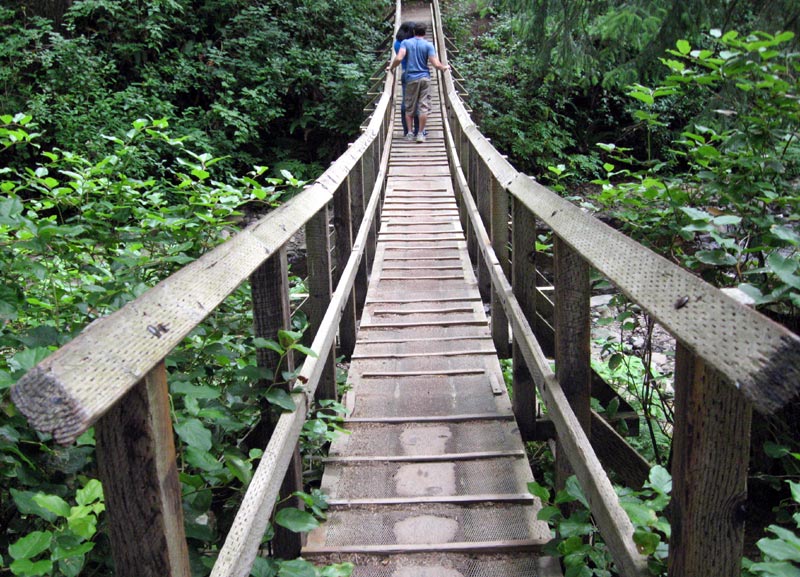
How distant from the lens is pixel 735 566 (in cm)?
137

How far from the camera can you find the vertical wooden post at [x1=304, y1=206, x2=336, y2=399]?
3.44 m

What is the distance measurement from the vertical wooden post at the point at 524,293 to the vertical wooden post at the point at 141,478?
8.16ft

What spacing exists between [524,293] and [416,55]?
8.06 metres

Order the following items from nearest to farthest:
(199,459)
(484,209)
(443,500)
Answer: (199,459) < (443,500) < (484,209)

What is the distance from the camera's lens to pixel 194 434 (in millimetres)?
1564

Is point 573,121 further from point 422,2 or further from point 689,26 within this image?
point 689,26

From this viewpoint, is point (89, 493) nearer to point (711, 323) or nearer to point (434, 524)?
point (711, 323)

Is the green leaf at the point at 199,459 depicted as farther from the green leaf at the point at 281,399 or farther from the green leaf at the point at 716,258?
the green leaf at the point at 716,258

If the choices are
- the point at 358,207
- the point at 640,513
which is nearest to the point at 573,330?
the point at 640,513

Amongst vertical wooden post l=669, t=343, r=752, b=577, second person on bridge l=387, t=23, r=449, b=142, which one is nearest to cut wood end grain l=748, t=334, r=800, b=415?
vertical wooden post l=669, t=343, r=752, b=577

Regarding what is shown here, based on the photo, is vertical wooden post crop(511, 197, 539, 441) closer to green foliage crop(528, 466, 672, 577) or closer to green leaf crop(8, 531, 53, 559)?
green foliage crop(528, 466, 672, 577)

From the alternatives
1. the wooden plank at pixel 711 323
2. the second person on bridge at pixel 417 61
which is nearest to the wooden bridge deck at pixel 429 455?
the wooden plank at pixel 711 323

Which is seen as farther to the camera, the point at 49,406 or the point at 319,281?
the point at 319,281

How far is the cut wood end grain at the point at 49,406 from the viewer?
98 cm
